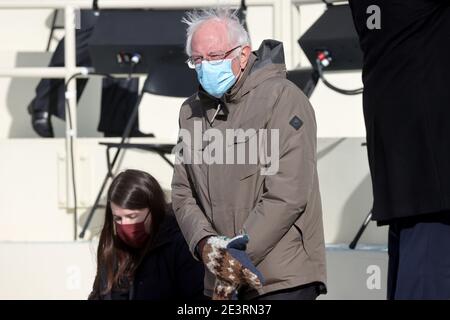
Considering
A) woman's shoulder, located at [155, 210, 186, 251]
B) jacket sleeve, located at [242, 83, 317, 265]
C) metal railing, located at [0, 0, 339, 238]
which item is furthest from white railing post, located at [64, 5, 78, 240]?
jacket sleeve, located at [242, 83, 317, 265]

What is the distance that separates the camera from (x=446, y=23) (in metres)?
3.62

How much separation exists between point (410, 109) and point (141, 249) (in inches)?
64.3

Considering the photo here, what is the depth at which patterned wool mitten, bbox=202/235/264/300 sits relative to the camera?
12.0 feet

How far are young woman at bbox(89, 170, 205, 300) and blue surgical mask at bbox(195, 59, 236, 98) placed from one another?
36.7 inches

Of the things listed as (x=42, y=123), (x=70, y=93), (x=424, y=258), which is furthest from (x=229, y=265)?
(x=42, y=123)

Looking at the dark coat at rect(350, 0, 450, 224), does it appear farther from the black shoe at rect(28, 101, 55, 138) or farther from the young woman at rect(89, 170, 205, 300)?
the black shoe at rect(28, 101, 55, 138)

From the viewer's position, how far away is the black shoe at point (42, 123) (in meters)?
7.62

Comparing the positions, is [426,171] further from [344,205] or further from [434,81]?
[344,205]

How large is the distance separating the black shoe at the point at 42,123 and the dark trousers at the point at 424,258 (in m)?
4.40

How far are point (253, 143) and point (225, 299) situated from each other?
0.58m

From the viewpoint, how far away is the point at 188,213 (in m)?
4.01

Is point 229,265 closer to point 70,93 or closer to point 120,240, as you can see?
point 120,240
